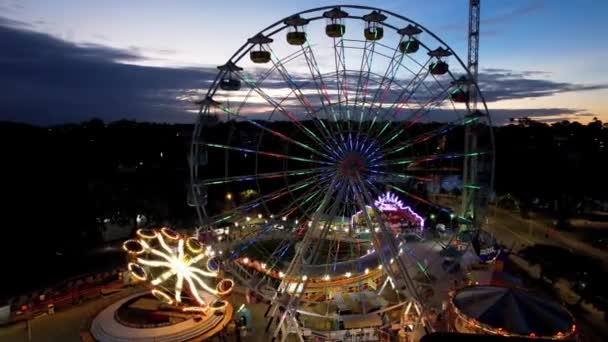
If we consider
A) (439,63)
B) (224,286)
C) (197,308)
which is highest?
(439,63)

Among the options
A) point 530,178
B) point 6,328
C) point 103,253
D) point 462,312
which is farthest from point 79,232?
point 530,178

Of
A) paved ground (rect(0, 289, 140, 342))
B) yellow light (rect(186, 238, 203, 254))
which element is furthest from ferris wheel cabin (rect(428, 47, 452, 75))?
paved ground (rect(0, 289, 140, 342))

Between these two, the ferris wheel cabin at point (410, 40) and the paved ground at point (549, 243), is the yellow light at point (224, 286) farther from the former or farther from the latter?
the paved ground at point (549, 243)

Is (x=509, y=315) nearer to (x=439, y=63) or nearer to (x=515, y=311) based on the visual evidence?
(x=515, y=311)

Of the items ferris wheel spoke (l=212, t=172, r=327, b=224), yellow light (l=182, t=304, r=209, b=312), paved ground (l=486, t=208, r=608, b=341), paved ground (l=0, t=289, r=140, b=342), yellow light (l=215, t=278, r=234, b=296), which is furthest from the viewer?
paved ground (l=486, t=208, r=608, b=341)

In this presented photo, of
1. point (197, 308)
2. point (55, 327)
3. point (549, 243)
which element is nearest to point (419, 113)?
point (197, 308)

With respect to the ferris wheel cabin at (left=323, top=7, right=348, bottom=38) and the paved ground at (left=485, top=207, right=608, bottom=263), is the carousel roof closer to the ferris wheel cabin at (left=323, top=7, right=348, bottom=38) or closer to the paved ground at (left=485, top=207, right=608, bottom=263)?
the ferris wheel cabin at (left=323, top=7, right=348, bottom=38)

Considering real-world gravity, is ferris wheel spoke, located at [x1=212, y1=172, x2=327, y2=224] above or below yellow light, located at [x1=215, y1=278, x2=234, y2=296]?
above

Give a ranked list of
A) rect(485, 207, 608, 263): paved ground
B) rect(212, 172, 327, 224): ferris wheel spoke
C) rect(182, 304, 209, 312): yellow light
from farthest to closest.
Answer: rect(485, 207, 608, 263): paved ground < rect(182, 304, 209, 312): yellow light < rect(212, 172, 327, 224): ferris wheel spoke
